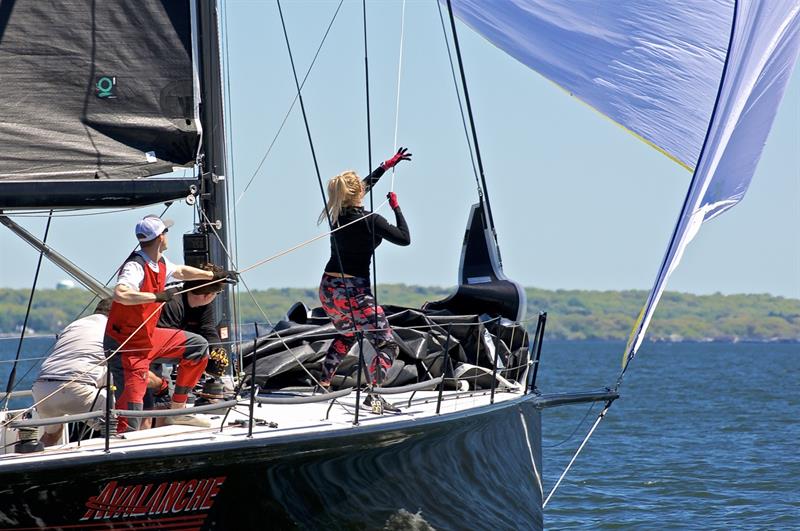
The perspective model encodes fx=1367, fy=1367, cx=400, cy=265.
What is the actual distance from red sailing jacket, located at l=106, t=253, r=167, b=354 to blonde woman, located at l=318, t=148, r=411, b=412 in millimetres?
1496

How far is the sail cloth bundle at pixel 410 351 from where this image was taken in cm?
1009

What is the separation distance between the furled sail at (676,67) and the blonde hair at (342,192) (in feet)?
7.05

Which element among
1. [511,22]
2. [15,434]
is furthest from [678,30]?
[15,434]

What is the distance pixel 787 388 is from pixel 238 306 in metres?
37.3

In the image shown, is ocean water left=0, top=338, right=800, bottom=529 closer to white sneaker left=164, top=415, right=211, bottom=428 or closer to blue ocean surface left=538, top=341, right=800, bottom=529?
blue ocean surface left=538, top=341, right=800, bottom=529

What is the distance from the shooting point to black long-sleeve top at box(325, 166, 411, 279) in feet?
30.3

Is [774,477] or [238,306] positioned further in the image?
[774,477]

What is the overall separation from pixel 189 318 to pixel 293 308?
242 centimetres

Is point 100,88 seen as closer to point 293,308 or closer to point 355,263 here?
point 355,263

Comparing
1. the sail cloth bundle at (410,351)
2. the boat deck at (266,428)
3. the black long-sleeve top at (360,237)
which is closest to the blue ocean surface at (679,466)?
the sail cloth bundle at (410,351)

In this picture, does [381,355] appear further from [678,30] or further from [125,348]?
[678,30]

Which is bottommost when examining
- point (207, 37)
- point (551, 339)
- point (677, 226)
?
point (551, 339)

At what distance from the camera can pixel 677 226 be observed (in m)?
9.47

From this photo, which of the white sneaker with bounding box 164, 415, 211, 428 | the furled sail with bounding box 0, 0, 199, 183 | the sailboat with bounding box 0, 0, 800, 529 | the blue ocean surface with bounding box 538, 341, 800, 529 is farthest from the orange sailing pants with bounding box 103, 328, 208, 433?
the blue ocean surface with bounding box 538, 341, 800, 529
